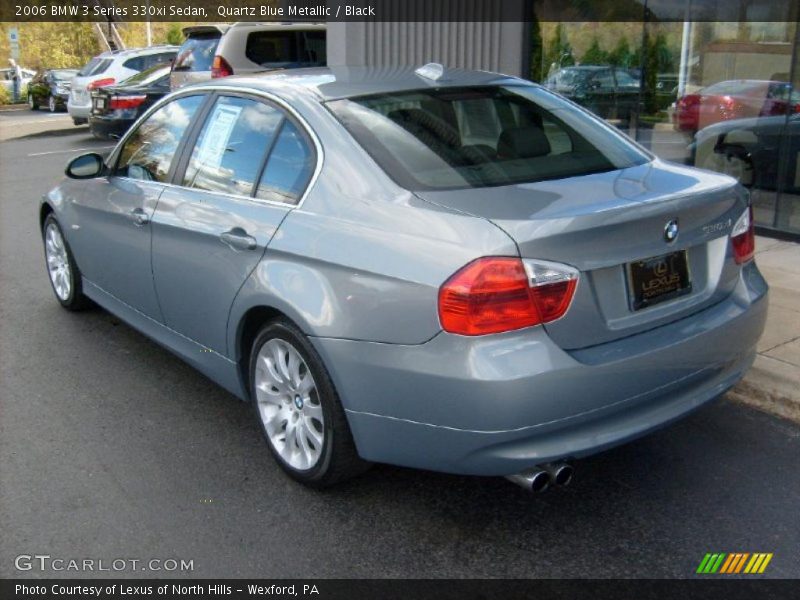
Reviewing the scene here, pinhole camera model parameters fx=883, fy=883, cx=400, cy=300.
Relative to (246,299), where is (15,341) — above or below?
below

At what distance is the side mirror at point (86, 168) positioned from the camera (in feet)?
17.1

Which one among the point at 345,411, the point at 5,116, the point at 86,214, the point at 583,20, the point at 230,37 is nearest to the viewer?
the point at 345,411

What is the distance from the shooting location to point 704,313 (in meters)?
3.43

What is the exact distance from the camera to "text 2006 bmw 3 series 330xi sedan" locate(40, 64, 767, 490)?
2.97m

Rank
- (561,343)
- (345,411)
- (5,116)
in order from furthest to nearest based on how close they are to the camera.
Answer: (5,116)
(345,411)
(561,343)

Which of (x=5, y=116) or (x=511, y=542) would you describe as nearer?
(x=511, y=542)

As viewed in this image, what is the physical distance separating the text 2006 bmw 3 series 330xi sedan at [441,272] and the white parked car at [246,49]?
7654 mm

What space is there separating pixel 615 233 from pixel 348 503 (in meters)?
1.55

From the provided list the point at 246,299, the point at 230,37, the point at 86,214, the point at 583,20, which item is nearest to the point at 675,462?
the point at 246,299

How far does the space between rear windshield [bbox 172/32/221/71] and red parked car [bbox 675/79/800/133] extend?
6640 mm

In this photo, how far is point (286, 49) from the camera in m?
12.5

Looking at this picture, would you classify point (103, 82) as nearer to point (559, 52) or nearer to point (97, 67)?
point (97, 67)

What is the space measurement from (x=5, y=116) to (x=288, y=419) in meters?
30.6

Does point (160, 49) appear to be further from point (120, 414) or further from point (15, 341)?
point (120, 414)
